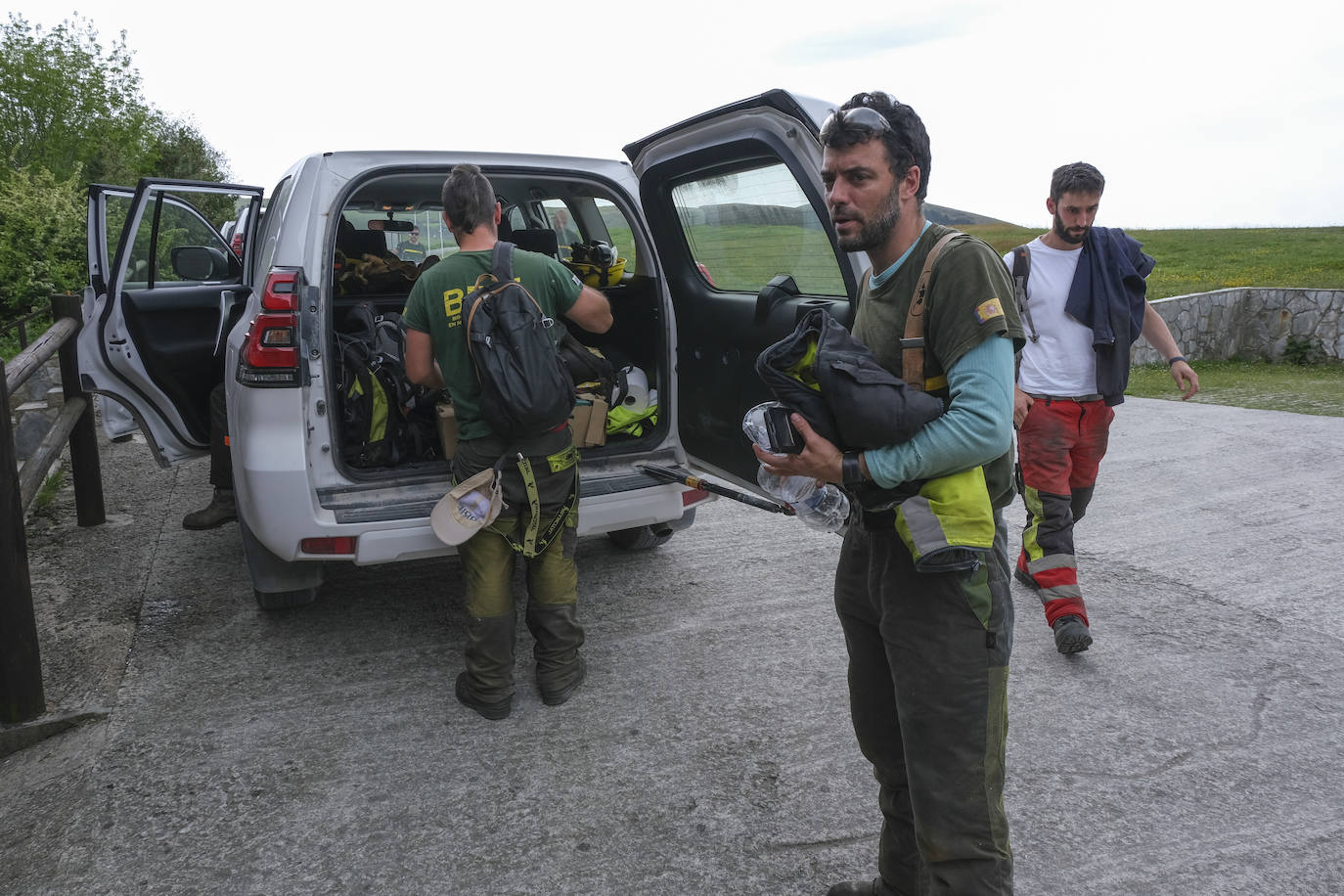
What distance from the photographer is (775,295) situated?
3.46m

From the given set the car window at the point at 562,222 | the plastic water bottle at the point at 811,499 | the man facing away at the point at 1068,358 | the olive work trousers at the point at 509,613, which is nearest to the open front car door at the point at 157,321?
the car window at the point at 562,222

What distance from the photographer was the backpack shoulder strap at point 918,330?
1797 mm

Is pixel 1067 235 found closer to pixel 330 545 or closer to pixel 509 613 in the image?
pixel 509 613

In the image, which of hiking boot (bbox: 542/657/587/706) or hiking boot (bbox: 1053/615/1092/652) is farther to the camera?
hiking boot (bbox: 1053/615/1092/652)

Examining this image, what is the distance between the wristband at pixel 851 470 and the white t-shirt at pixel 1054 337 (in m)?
2.46

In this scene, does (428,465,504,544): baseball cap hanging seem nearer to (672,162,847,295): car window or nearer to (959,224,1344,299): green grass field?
(672,162,847,295): car window

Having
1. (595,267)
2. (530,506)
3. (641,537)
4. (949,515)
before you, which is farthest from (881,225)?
(641,537)

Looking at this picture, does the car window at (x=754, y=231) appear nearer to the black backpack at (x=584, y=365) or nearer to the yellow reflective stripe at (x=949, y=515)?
the black backpack at (x=584, y=365)

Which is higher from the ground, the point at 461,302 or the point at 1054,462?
the point at 461,302

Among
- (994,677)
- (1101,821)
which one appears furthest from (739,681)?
(994,677)

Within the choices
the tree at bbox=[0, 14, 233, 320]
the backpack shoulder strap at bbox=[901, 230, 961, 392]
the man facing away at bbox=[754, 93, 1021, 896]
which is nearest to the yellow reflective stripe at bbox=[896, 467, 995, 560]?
the man facing away at bbox=[754, 93, 1021, 896]

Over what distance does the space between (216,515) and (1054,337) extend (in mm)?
4199

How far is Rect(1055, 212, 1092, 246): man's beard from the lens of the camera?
12.7ft

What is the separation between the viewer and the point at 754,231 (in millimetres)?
3627
